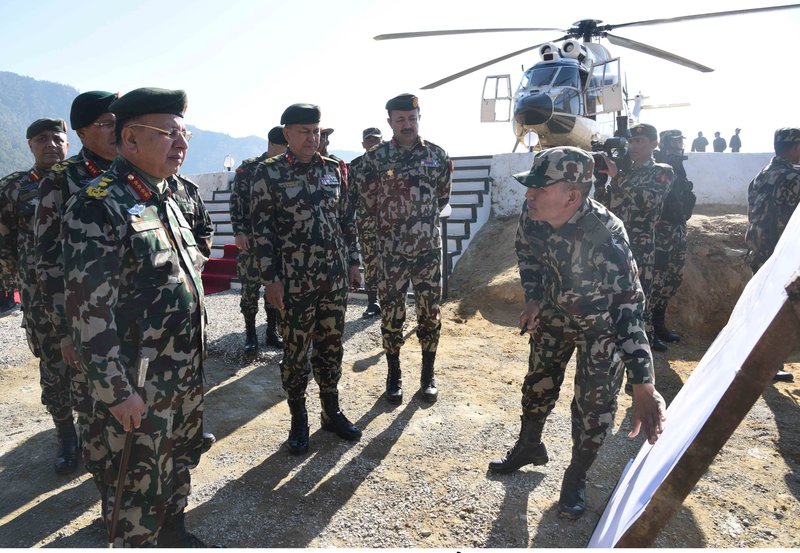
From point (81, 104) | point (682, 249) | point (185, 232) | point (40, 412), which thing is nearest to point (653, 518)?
point (185, 232)

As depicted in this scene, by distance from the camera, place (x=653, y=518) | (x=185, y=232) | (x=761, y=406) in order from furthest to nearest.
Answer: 1. (x=761, y=406)
2. (x=185, y=232)
3. (x=653, y=518)

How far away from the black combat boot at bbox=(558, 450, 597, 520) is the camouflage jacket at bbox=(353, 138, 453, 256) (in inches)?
78.1

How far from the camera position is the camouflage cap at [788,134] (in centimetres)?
434

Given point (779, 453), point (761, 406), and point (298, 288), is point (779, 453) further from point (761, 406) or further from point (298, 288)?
point (298, 288)

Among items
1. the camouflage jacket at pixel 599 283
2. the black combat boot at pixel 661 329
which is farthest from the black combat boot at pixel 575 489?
the black combat boot at pixel 661 329

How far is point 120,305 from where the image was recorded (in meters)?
1.91

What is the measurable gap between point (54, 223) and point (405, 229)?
2342 mm

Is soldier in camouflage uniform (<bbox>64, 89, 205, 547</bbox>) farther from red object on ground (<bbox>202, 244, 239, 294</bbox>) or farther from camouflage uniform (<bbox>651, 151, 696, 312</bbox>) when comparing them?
red object on ground (<bbox>202, 244, 239, 294</bbox>)

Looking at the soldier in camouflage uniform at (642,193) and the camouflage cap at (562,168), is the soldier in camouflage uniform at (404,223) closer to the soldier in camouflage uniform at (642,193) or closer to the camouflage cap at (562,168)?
the soldier in camouflage uniform at (642,193)

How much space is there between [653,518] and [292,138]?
2800 millimetres

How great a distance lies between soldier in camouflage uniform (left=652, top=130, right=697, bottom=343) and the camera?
541 cm

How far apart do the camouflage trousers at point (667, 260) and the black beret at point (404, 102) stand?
3.22 metres

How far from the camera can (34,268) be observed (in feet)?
10.3

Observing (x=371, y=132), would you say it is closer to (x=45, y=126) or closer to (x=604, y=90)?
(x=45, y=126)
